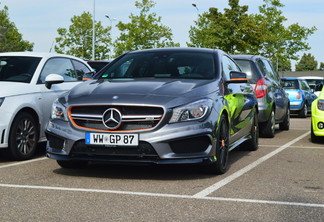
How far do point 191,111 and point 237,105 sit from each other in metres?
1.76

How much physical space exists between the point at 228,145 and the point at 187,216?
2.61m

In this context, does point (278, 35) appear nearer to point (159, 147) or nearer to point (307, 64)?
point (159, 147)

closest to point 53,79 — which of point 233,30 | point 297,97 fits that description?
point 297,97

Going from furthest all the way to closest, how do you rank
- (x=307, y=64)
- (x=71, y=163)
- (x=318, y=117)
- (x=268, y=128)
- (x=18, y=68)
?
(x=307, y=64)
(x=268, y=128)
(x=318, y=117)
(x=18, y=68)
(x=71, y=163)

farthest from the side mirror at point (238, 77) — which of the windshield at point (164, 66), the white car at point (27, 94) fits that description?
the white car at point (27, 94)

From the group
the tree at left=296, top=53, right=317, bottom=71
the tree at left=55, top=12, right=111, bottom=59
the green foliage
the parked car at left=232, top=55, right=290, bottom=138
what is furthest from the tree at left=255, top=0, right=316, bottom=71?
the tree at left=296, top=53, right=317, bottom=71

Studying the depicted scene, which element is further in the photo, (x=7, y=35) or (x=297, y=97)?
(x=7, y=35)

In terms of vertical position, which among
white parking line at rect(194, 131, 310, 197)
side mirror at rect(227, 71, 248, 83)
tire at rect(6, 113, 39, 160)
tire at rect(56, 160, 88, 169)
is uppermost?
side mirror at rect(227, 71, 248, 83)

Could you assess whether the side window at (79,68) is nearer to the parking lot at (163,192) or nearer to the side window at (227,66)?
the parking lot at (163,192)

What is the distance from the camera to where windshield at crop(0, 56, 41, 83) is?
28.0ft

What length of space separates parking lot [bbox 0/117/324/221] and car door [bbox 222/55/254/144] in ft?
1.52

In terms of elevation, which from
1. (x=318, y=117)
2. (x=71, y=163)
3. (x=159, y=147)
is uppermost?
(x=159, y=147)

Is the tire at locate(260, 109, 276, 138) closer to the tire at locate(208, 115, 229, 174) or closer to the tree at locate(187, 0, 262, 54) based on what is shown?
the tire at locate(208, 115, 229, 174)

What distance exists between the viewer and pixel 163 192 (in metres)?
5.65
